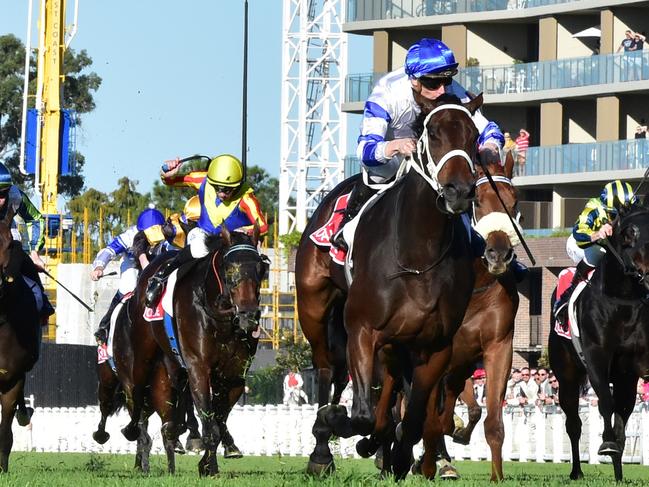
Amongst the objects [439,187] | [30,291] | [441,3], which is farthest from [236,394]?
[441,3]

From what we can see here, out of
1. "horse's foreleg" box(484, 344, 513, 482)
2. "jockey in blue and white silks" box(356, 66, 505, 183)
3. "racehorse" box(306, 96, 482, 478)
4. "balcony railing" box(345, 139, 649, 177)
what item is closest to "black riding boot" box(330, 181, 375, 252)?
"jockey in blue and white silks" box(356, 66, 505, 183)

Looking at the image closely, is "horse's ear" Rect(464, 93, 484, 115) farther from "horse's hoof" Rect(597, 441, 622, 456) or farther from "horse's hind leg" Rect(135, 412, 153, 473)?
"horse's hind leg" Rect(135, 412, 153, 473)

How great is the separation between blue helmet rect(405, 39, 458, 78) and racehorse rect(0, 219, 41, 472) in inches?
173

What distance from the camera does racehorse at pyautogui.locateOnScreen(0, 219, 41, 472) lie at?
14461 millimetres

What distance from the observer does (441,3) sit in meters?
53.0

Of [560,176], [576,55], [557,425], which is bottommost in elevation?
[557,425]

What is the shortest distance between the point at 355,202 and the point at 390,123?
27.8 inches

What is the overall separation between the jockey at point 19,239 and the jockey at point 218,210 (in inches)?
51.0

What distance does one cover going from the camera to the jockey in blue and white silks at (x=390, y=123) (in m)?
11.6

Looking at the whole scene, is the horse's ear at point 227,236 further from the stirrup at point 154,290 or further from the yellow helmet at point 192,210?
the yellow helmet at point 192,210

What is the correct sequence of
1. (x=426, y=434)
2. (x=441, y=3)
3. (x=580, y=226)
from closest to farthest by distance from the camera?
(x=426, y=434) < (x=580, y=226) < (x=441, y=3)

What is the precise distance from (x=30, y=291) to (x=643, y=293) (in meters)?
5.35

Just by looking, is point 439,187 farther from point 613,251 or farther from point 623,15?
point 623,15

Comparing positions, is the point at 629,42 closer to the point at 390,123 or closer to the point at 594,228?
the point at 594,228
